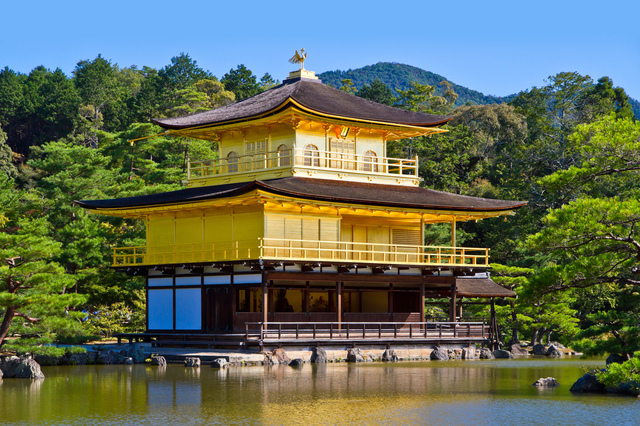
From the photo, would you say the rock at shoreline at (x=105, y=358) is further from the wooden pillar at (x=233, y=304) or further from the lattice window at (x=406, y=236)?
the lattice window at (x=406, y=236)

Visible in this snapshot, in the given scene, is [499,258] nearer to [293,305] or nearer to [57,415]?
[293,305]

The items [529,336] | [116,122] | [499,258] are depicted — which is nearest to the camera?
[529,336]

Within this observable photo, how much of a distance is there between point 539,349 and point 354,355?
38.5 ft

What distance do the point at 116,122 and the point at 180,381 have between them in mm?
62832

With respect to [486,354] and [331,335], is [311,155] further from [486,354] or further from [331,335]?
[486,354]

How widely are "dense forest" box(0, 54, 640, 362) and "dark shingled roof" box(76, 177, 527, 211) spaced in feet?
9.94

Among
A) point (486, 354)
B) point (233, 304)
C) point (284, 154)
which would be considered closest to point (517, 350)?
point (486, 354)

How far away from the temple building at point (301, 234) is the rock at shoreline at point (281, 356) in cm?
79

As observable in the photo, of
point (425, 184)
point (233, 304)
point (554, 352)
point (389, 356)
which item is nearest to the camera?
point (389, 356)

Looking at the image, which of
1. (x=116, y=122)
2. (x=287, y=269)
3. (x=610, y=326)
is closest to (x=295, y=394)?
(x=610, y=326)

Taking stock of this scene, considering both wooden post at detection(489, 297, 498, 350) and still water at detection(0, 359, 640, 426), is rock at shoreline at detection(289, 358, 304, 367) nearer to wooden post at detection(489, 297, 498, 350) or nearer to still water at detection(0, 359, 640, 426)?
still water at detection(0, 359, 640, 426)

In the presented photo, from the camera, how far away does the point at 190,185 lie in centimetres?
4222

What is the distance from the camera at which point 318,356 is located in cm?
3431

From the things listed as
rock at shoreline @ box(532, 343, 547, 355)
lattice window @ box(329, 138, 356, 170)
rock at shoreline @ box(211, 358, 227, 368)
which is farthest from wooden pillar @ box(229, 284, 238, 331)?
rock at shoreline @ box(532, 343, 547, 355)
